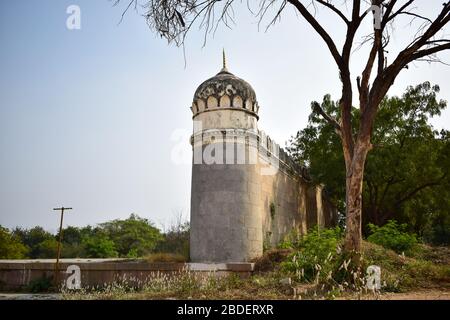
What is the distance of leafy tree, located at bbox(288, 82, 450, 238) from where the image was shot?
630 inches

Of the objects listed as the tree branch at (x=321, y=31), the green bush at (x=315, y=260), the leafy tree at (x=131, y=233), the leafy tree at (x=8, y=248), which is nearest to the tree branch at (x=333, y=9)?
the tree branch at (x=321, y=31)

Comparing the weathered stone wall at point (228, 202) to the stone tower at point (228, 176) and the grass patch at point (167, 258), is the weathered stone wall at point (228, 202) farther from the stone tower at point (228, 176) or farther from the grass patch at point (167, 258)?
the grass patch at point (167, 258)

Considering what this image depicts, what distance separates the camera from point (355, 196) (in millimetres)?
6625

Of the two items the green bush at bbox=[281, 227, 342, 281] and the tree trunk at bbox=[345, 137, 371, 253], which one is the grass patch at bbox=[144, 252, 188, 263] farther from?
the tree trunk at bbox=[345, 137, 371, 253]

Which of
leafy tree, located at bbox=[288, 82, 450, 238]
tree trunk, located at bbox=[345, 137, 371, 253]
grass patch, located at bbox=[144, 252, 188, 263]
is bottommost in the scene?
grass patch, located at bbox=[144, 252, 188, 263]

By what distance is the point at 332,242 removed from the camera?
7059mm

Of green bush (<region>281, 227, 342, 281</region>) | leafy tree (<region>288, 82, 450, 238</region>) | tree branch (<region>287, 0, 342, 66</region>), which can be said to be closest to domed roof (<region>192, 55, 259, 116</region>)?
tree branch (<region>287, 0, 342, 66</region>)

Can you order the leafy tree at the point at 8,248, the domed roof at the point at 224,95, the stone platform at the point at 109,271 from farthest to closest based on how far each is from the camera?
the leafy tree at the point at 8,248, the domed roof at the point at 224,95, the stone platform at the point at 109,271

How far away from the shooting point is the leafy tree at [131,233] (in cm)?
4356

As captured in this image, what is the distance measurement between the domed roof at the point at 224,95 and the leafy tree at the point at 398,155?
299 inches

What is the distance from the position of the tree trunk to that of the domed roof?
147 inches

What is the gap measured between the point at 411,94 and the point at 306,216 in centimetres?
756

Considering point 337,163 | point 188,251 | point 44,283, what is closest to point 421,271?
point 188,251

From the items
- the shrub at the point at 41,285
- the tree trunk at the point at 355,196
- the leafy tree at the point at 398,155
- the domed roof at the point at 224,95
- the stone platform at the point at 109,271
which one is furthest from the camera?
the leafy tree at the point at 398,155
